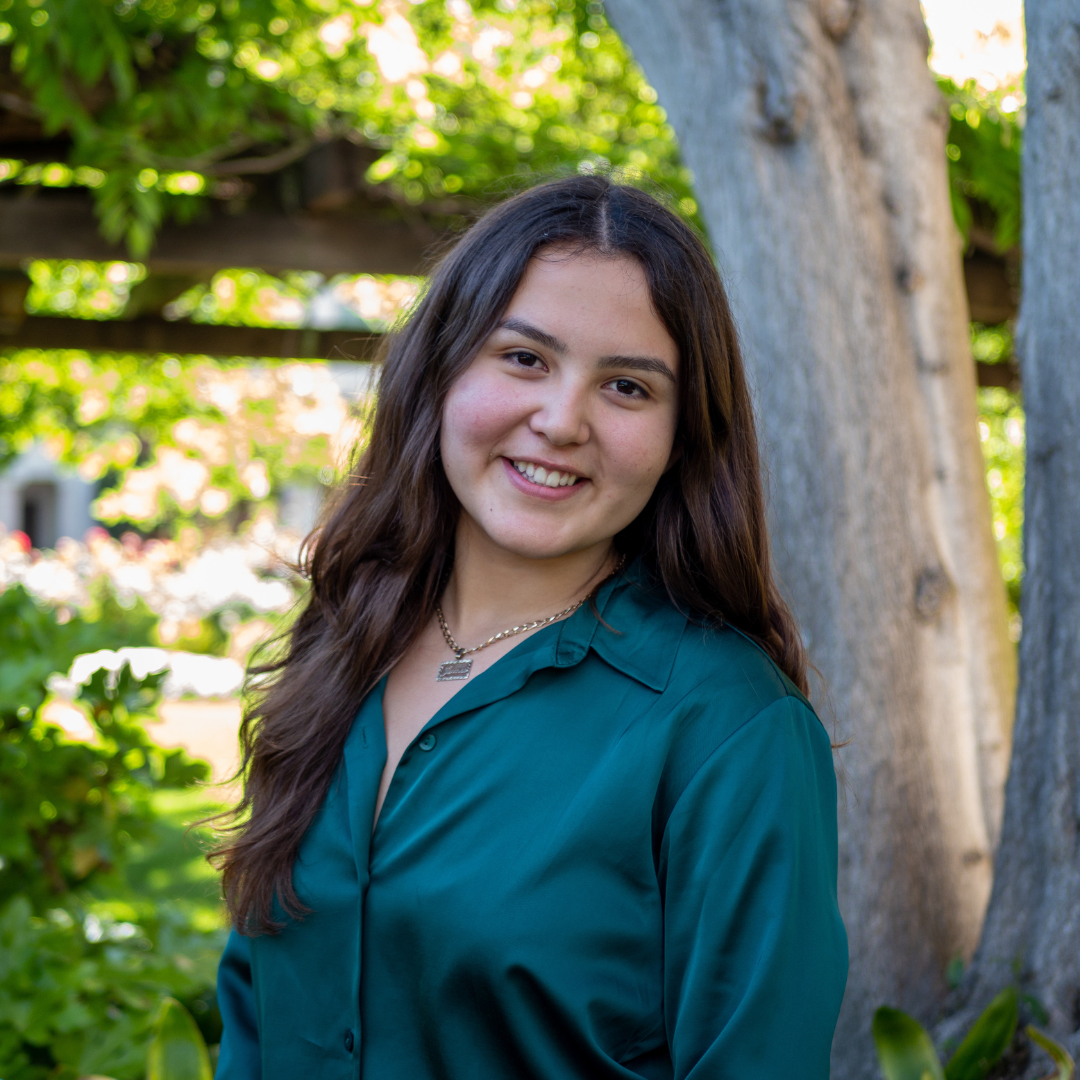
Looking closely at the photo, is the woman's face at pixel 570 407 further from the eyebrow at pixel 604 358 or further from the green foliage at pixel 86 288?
the green foliage at pixel 86 288

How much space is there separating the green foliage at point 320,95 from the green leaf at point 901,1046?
2.33 m

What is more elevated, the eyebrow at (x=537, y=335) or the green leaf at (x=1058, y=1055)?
the eyebrow at (x=537, y=335)

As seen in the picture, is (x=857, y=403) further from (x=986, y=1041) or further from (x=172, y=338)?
(x=172, y=338)

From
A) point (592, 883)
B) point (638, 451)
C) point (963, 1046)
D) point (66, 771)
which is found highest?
point (638, 451)

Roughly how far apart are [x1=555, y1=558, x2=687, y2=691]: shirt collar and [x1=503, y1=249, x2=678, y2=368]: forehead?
0.32m

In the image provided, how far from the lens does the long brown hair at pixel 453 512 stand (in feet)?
4.81

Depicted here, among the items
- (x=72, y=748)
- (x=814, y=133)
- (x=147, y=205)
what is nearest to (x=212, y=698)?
(x=147, y=205)

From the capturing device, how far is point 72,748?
105 inches

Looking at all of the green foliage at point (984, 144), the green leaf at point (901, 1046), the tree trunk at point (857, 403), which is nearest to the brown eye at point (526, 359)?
the tree trunk at point (857, 403)

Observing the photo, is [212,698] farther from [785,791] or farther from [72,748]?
[785,791]

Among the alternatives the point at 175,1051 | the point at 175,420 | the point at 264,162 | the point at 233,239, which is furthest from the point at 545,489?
the point at 175,420

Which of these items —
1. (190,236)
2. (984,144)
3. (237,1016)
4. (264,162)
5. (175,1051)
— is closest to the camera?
(237,1016)

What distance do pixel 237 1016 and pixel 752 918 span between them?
0.93 meters

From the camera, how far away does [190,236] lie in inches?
185
